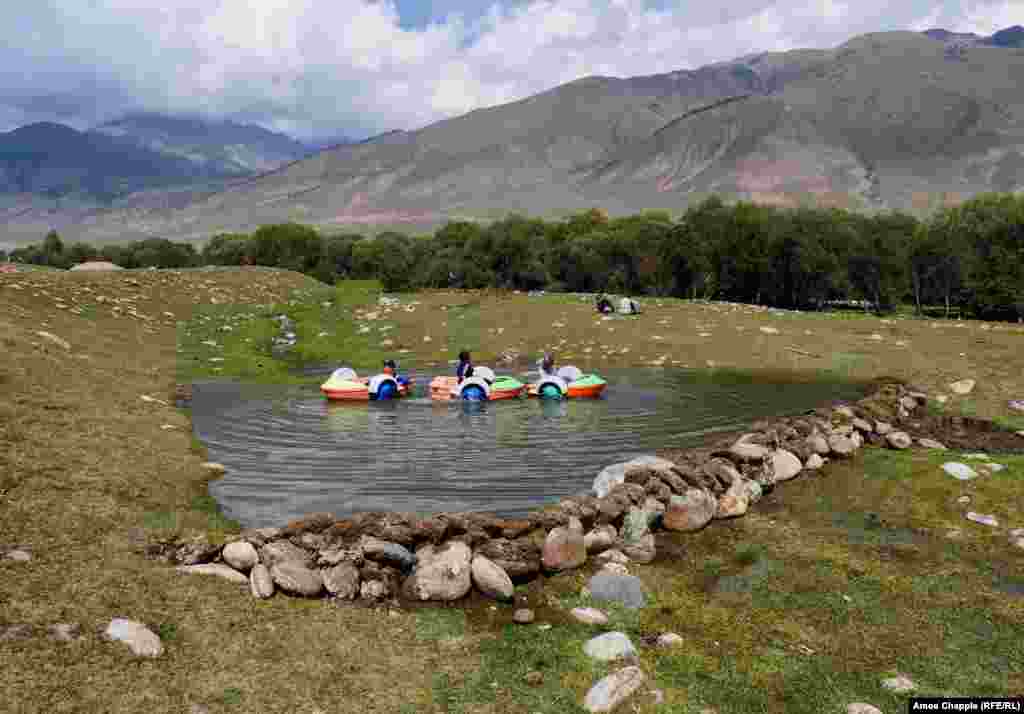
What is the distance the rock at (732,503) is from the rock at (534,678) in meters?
6.11

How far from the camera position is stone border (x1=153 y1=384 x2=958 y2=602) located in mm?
10008

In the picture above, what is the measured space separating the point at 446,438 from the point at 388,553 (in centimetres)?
930

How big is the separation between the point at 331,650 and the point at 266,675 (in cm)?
86

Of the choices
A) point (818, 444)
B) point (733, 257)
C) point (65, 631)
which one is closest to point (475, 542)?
point (65, 631)

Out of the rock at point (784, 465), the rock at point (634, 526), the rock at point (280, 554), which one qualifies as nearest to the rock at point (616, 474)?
the rock at point (634, 526)

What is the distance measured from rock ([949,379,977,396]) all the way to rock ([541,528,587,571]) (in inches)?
716

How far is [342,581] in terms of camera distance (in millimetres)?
9875

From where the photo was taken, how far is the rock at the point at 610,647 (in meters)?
8.50

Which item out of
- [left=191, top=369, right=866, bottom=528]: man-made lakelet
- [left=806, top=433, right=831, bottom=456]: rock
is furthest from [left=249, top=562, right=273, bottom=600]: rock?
[left=806, top=433, right=831, bottom=456]: rock

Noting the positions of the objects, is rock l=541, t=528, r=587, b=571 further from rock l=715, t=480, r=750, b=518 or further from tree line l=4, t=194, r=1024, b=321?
tree line l=4, t=194, r=1024, b=321

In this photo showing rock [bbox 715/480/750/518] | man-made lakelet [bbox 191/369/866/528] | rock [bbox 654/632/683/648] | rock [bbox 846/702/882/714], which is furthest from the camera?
man-made lakelet [bbox 191/369/866/528]

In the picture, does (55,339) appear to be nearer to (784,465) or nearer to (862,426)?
(784,465)

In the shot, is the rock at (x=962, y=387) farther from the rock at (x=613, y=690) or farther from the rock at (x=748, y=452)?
the rock at (x=613, y=690)

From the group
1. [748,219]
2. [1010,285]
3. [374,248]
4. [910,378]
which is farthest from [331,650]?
[374,248]
